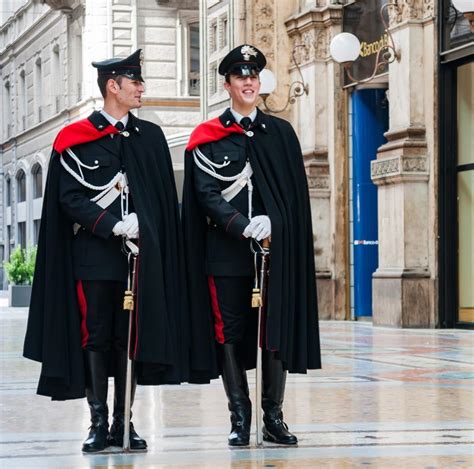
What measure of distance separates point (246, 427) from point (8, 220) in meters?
44.8

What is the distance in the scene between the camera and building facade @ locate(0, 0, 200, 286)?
3459 cm

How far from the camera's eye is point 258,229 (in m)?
6.89

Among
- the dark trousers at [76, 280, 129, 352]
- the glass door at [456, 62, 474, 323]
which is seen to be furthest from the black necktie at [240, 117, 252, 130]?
the glass door at [456, 62, 474, 323]

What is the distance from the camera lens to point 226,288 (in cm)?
707

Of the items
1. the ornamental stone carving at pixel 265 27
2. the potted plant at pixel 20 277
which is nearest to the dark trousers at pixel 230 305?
the ornamental stone carving at pixel 265 27

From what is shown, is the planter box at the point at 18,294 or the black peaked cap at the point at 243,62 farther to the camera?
the planter box at the point at 18,294

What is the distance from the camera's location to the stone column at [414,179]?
18.3 metres

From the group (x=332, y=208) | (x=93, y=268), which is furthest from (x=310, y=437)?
(x=332, y=208)

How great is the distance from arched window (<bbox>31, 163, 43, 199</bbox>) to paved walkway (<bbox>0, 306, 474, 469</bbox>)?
3332 cm

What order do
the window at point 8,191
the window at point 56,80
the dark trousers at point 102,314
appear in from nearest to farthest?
1. the dark trousers at point 102,314
2. the window at point 56,80
3. the window at point 8,191

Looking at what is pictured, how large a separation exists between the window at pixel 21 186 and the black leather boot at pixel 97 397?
42124 millimetres

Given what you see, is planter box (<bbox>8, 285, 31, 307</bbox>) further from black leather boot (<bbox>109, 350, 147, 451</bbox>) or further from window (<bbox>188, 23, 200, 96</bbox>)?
black leather boot (<bbox>109, 350, 147, 451</bbox>)

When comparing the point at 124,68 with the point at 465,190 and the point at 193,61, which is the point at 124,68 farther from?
the point at 193,61

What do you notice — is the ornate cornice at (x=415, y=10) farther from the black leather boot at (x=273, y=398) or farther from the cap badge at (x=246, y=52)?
the black leather boot at (x=273, y=398)
